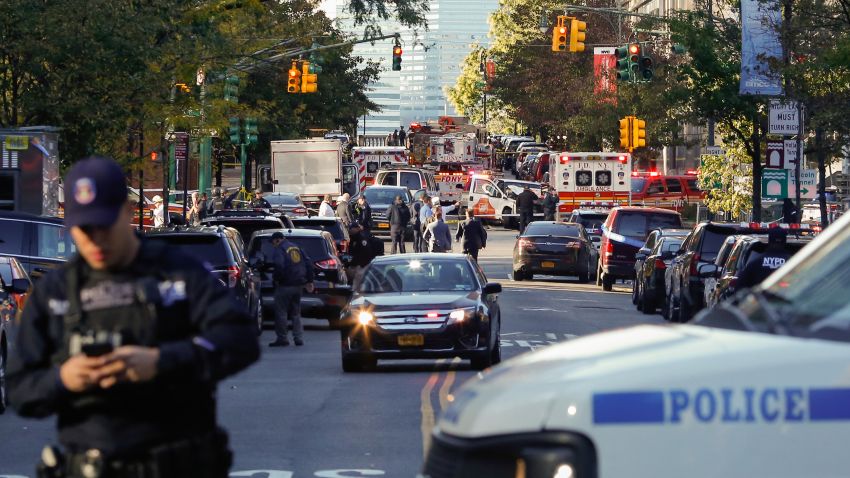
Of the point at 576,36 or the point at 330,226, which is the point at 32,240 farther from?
the point at 576,36

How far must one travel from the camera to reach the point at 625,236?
122 ft

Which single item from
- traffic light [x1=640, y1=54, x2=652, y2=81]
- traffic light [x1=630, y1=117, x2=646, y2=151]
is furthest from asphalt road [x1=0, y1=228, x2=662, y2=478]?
traffic light [x1=630, y1=117, x2=646, y2=151]

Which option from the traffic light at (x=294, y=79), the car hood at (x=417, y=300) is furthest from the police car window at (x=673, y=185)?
the car hood at (x=417, y=300)

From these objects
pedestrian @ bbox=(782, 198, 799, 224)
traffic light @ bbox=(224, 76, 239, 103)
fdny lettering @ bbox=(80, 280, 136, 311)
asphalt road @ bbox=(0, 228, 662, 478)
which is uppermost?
traffic light @ bbox=(224, 76, 239, 103)

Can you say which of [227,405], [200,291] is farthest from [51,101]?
[200,291]

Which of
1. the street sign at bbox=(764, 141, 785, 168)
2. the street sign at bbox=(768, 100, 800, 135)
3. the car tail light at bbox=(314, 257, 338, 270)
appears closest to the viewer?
the car tail light at bbox=(314, 257, 338, 270)

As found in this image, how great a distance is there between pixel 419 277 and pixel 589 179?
3387 centimetres

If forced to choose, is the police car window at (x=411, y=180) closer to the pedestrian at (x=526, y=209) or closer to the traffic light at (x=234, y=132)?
the traffic light at (x=234, y=132)

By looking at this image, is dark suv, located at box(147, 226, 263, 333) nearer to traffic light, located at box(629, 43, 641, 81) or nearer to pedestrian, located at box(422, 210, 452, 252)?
pedestrian, located at box(422, 210, 452, 252)

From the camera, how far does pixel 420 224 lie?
44125 millimetres

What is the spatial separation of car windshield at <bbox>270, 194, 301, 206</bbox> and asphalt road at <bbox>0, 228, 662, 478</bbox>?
26404 millimetres

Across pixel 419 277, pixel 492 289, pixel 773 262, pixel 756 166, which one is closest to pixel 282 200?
pixel 756 166

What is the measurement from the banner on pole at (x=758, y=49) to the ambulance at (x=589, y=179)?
71.6 feet

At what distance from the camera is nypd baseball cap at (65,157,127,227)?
16.5 feet
